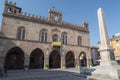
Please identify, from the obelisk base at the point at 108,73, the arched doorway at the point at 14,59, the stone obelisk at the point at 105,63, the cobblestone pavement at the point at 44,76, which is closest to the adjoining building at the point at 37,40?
the arched doorway at the point at 14,59

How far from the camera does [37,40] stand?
21953 mm

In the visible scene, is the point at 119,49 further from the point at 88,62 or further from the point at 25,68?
the point at 25,68

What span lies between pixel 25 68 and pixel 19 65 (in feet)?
9.59

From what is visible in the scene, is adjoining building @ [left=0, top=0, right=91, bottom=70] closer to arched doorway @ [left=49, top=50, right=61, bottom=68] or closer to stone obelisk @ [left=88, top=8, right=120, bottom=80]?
arched doorway @ [left=49, top=50, right=61, bottom=68]

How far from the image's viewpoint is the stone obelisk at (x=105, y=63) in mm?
7309

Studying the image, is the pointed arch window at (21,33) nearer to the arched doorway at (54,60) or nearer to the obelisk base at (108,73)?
the arched doorway at (54,60)

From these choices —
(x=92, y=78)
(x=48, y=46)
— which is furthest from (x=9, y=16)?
(x=92, y=78)

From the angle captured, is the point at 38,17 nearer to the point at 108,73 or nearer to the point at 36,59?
the point at 36,59

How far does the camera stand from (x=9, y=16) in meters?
20.0

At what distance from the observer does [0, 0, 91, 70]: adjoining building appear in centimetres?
1962

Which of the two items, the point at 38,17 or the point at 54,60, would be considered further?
the point at 54,60

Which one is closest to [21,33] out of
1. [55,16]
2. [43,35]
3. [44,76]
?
[43,35]

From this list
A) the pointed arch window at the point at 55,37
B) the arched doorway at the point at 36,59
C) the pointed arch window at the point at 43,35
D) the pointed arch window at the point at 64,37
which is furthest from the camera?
the pointed arch window at the point at 64,37

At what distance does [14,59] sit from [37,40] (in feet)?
22.1
